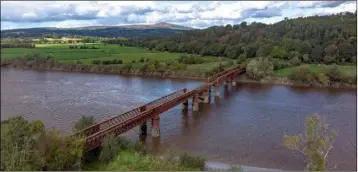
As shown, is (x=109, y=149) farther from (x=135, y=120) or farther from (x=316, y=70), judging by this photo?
(x=316, y=70)

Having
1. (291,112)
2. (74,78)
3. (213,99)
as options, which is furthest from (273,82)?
(74,78)

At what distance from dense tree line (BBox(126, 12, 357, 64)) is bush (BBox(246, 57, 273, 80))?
7.44 meters

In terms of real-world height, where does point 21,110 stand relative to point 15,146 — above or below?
below

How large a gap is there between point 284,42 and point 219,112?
39.0 metres

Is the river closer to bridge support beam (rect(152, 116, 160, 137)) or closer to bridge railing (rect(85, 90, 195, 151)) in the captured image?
bridge support beam (rect(152, 116, 160, 137))

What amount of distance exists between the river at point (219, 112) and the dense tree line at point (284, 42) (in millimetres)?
14741

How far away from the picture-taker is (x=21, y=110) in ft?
98.9

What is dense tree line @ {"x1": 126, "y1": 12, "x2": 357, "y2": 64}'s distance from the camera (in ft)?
201

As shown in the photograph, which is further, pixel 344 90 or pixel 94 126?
pixel 344 90

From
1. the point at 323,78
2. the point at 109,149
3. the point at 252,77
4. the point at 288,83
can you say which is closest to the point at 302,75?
the point at 288,83

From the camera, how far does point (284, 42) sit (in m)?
69.5

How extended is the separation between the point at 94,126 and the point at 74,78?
34754mm

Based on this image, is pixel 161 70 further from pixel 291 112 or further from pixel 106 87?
pixel 291 112

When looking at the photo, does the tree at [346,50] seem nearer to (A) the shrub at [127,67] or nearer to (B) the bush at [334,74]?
(B) the bush at [334,74]
